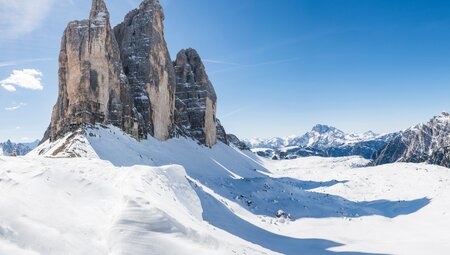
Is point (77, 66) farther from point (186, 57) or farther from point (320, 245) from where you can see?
point (186, 57)

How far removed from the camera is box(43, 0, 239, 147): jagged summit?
37.6 metres

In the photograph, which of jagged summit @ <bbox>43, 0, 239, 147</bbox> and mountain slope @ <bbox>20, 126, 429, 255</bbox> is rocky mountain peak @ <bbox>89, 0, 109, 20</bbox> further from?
mountain slope @ <bbox>20, 126, 429, 255</bbox>

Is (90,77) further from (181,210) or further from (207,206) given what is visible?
(181,210)

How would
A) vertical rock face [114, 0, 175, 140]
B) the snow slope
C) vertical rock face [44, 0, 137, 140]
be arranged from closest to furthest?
1. the snow slope
2. vertical rock face [44, 0, 137, 140]
3. vertical rock face [114, 0, 175, 140]

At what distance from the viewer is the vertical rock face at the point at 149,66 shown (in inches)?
1941

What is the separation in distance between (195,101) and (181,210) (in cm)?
5579

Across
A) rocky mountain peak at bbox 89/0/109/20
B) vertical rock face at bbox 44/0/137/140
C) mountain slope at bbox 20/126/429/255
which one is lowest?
mountain slope at bbox 20/126/429/255

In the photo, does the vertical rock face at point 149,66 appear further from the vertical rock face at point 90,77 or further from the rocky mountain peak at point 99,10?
the rocky mountain peak at point 99,10

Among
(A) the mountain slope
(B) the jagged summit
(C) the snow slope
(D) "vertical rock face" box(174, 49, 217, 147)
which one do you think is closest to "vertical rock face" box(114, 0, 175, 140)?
(B) the jagged summit

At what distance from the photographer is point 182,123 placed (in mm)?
65688

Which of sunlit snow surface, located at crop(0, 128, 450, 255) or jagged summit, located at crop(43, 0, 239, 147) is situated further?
jagged summit, located at crop(43, 0, 239, 147)

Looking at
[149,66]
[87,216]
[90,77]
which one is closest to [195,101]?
[149,66]

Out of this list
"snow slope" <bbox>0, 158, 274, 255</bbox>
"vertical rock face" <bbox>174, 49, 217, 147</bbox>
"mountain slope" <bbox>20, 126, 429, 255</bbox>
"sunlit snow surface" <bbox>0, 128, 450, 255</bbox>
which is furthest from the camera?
"vertical rock face" <bbox>174, 49, 217, 147</bbox>

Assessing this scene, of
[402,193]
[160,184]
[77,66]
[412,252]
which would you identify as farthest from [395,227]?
[77,66]
